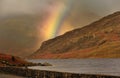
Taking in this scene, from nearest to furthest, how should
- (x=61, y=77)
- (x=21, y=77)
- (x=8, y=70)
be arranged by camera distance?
1. (x=61, y=77)
2. (x=21, y=77)
3. (x=8, y=70)

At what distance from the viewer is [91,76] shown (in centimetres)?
5581

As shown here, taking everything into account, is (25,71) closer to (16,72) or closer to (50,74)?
(16,72)

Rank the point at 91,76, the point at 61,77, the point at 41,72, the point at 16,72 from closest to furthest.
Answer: the point at 91,76 → the point at 61,77 → the point at 41,72 → the point at 16,72

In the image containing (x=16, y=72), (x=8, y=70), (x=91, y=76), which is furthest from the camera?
(x=8, y=70)

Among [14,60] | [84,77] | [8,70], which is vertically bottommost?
[84,77]

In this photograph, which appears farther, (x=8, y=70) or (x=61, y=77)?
(x=8, y=70)

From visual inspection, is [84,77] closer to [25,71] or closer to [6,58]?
[25,71]

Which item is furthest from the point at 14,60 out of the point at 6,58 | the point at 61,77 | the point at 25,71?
the point at 61,77

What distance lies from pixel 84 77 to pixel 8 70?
187 ft

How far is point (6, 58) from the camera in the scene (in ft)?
509

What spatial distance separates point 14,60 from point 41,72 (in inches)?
3264

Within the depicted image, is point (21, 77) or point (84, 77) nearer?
point (84, 77)

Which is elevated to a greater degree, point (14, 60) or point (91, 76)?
point (14, 60)

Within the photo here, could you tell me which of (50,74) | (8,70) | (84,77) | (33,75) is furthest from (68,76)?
(8,70)
